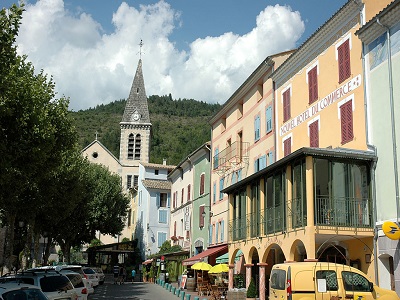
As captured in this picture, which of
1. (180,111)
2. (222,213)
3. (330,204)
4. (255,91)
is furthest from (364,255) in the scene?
(180,111)

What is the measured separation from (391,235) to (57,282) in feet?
34.4

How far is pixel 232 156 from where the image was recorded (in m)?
32.2

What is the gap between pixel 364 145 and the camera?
18.4 meters

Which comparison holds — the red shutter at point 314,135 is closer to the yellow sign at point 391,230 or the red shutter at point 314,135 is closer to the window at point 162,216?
the yellow sign at point 391,230

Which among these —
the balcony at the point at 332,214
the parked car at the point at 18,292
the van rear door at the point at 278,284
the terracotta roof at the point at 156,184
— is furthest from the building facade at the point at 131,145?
the parked car at the point at 18,292

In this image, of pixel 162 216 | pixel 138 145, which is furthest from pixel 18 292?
pixel 138 145

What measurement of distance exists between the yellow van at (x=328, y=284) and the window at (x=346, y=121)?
21.9 ft

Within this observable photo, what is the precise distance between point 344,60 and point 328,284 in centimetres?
950

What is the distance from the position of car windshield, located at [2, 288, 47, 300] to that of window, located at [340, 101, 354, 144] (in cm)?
1245

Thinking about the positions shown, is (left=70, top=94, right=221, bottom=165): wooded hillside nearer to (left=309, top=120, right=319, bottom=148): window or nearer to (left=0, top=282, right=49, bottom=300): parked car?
(left=309, top=120, right=319, bottom=148): window

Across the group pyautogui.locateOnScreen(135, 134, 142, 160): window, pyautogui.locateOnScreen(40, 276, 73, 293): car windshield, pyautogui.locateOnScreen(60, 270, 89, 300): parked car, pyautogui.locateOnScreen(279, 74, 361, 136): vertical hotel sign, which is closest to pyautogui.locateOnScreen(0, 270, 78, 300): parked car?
pyautogui.locateOnScreen(40, 276, 73, 293): car windshield

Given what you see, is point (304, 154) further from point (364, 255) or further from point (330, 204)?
point (364, 255)

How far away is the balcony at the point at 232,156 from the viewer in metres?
30.9

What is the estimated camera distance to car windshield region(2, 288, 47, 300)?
11594mm
